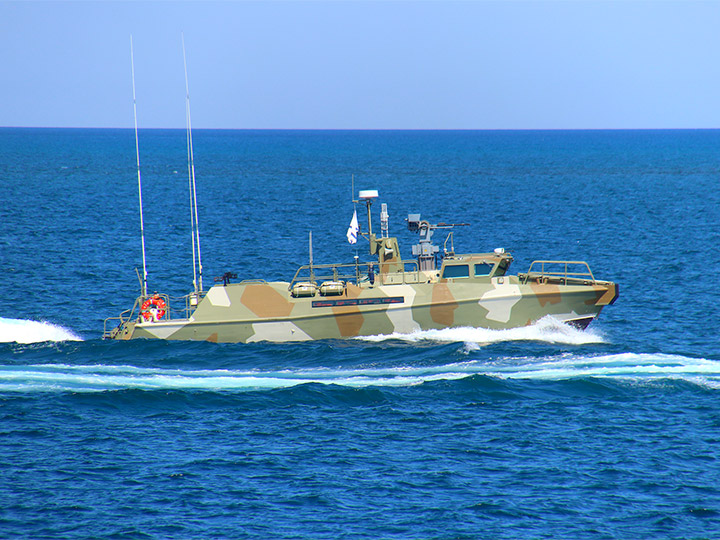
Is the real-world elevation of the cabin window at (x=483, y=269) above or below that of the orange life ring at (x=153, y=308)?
above

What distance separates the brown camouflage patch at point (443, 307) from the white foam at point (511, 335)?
342mm

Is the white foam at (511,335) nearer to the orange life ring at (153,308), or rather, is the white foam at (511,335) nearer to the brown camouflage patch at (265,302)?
the brown camouflage patch at (265,302)

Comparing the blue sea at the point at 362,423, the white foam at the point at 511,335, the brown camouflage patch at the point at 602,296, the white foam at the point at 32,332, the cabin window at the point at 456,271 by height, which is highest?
the cabin window at the point at 456,271

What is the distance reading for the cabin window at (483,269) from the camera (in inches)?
1181

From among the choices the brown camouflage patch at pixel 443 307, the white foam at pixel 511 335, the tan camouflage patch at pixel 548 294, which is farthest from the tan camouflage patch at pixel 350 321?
the tan camouflage patch at pixel 548 294

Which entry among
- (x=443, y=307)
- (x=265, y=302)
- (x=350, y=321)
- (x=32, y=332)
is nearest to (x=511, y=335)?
(x=443, y=307)

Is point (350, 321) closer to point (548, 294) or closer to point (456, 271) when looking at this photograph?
point (456, 271)

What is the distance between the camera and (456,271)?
2988cm

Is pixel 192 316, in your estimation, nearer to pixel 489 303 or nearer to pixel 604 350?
pixel 489 303

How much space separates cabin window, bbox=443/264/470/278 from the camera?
2983 centimetres

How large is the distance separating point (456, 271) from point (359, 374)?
6.28 m

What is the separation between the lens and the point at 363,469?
19.6 metres

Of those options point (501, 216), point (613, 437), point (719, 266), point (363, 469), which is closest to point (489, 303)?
point (613, 437)

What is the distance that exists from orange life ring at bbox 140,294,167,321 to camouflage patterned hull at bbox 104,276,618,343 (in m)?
0.38
